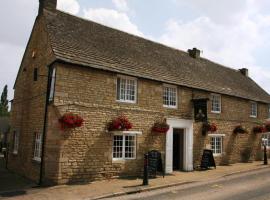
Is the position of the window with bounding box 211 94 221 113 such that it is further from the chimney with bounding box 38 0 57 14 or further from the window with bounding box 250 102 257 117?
the chimney with bounding box 38 0 57 14

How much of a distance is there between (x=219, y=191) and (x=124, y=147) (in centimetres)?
500

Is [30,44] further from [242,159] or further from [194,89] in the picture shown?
[242,159]

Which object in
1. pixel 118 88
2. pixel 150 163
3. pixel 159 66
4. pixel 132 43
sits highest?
pixel 132 43

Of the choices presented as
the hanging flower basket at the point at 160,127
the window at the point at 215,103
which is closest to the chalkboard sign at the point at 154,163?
the hanging flower basket at the point at 160,127

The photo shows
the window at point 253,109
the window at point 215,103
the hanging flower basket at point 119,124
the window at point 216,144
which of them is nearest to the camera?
the hanging flower basket at point 119,124

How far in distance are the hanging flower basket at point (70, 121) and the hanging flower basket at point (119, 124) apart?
180cm

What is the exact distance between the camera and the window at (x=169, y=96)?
56.9ft

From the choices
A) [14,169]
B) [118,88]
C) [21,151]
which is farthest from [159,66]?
[14,169]

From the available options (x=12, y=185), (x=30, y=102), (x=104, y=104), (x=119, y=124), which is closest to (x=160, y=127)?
(x=119, y=124)

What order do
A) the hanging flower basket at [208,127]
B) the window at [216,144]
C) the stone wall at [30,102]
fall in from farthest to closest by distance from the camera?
1. the window at [216,144]
2. the hanging flower basket at [208,127]
3. the stone wall at [30,102]

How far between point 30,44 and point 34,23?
1.38 meters

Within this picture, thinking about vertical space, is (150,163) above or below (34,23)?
below

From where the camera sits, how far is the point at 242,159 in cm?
2259

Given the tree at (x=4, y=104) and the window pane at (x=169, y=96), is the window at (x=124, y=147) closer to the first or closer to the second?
the window pane at (x=169, y=96)
